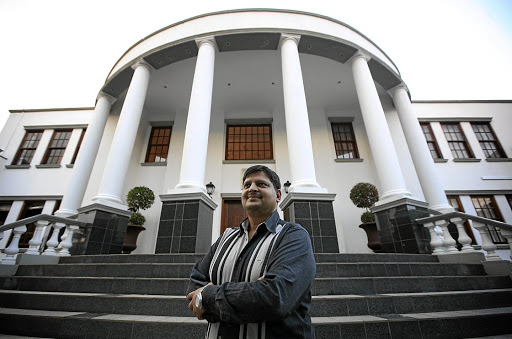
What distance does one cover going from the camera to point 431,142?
9.34m

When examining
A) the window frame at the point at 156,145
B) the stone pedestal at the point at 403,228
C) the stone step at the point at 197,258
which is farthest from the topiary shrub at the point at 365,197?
the window frame at the point at 156,145

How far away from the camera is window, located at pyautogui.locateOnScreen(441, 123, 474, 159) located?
358 inches

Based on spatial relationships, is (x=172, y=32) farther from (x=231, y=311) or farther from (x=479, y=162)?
(x=479, y=162)

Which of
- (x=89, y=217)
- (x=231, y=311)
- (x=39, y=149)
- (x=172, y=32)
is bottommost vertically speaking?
(x=231, y=311)

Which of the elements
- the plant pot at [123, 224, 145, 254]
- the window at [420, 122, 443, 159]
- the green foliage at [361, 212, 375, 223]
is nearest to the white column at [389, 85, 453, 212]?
the green foliage at [361, 212, 375, 223]

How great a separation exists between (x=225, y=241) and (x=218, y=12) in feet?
24.4

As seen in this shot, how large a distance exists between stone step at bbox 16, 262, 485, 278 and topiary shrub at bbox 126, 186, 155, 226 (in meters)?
3.44

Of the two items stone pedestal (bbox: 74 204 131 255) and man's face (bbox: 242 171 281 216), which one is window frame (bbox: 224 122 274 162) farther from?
man's face (bbox: 242 171 281 216)

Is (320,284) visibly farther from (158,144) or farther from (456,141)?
(456,141)

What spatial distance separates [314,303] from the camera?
2303 millimetres

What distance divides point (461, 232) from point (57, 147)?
555 inches

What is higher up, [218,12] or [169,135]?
[218,12]

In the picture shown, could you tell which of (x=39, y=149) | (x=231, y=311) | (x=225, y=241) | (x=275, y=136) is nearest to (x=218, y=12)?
(x=275, y=136)

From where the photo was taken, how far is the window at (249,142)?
8945 mm
